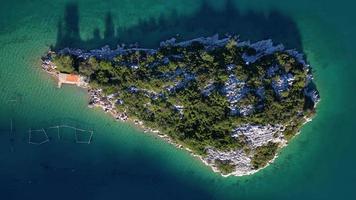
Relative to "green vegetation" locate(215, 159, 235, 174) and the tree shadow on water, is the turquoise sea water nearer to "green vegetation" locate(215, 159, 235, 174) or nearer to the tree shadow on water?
the tree shadow on water

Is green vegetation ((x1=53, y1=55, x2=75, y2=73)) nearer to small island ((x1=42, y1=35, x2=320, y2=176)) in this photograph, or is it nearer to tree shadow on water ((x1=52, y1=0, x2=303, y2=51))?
small island ((x1=42, y1=35, x2=320, y2=176))

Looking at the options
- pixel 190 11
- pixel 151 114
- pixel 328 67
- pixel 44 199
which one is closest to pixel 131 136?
pixel 151 114

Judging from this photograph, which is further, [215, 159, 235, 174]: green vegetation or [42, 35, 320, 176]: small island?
[215, 159, 235, 174]: green vegetation

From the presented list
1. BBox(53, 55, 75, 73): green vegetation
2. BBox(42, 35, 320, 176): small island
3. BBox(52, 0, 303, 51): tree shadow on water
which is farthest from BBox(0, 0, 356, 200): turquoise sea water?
BBox(53, 55, 75, 73): green vegetation

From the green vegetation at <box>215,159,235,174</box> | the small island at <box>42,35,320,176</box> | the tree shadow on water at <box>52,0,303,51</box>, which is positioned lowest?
the green vegetation at <box>215,159,235,174</box>

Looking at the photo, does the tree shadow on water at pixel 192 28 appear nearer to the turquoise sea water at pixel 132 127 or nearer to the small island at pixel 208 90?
the turquoise sea water at pixel 132 127

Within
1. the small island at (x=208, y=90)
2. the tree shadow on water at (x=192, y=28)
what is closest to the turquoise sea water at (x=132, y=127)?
the tree shadow on water at (x=192, y=28)

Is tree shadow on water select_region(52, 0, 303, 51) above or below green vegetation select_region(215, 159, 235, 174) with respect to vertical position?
above
